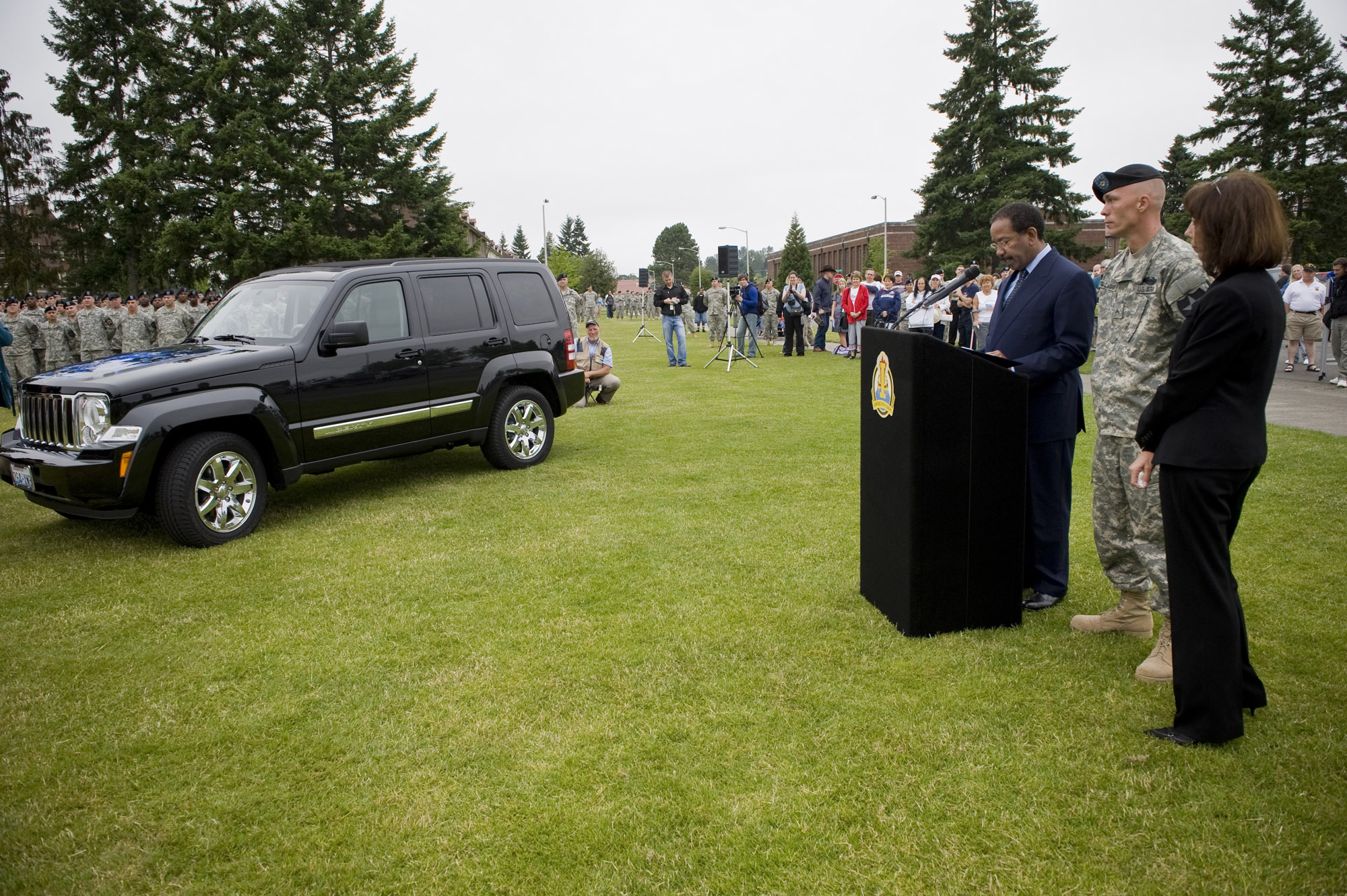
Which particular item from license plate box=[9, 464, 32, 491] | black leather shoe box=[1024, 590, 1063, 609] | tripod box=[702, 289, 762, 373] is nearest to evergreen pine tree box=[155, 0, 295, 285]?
tripod box=[702, 289, 762, 373]

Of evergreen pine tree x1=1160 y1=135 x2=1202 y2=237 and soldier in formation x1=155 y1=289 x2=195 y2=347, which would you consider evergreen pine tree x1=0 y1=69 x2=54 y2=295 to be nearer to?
soldier in formation x1=155 y1=289 x2=195 y2=347

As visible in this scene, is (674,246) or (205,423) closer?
(205,423)

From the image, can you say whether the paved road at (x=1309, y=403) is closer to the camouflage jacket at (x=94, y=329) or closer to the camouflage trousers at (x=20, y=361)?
the camouflage jacket at (x=94, y=329)

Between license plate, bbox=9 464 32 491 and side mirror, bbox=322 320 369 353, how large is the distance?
7.29 ft

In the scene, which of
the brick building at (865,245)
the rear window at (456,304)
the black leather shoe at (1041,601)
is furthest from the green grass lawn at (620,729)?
the brick building at (865,245)

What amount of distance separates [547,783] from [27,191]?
167 feet

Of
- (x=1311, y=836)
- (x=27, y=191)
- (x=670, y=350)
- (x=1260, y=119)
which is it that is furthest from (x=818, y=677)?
(x=1260, y=119)

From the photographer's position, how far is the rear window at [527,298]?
8664 mm

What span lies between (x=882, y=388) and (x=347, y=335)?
4.42 m

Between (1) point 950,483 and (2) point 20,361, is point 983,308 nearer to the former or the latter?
(1) point 950,483

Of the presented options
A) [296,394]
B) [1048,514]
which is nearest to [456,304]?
[296,394]

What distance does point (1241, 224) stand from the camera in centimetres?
293

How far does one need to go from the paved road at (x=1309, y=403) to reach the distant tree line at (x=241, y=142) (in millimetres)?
27376

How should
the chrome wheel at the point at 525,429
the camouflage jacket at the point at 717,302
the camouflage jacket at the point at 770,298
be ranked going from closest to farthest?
the chrome wheel at the point at 525,429 → the camouflage jacket at the point at 717,302 → the camouflage jacket at the point at 770,298
